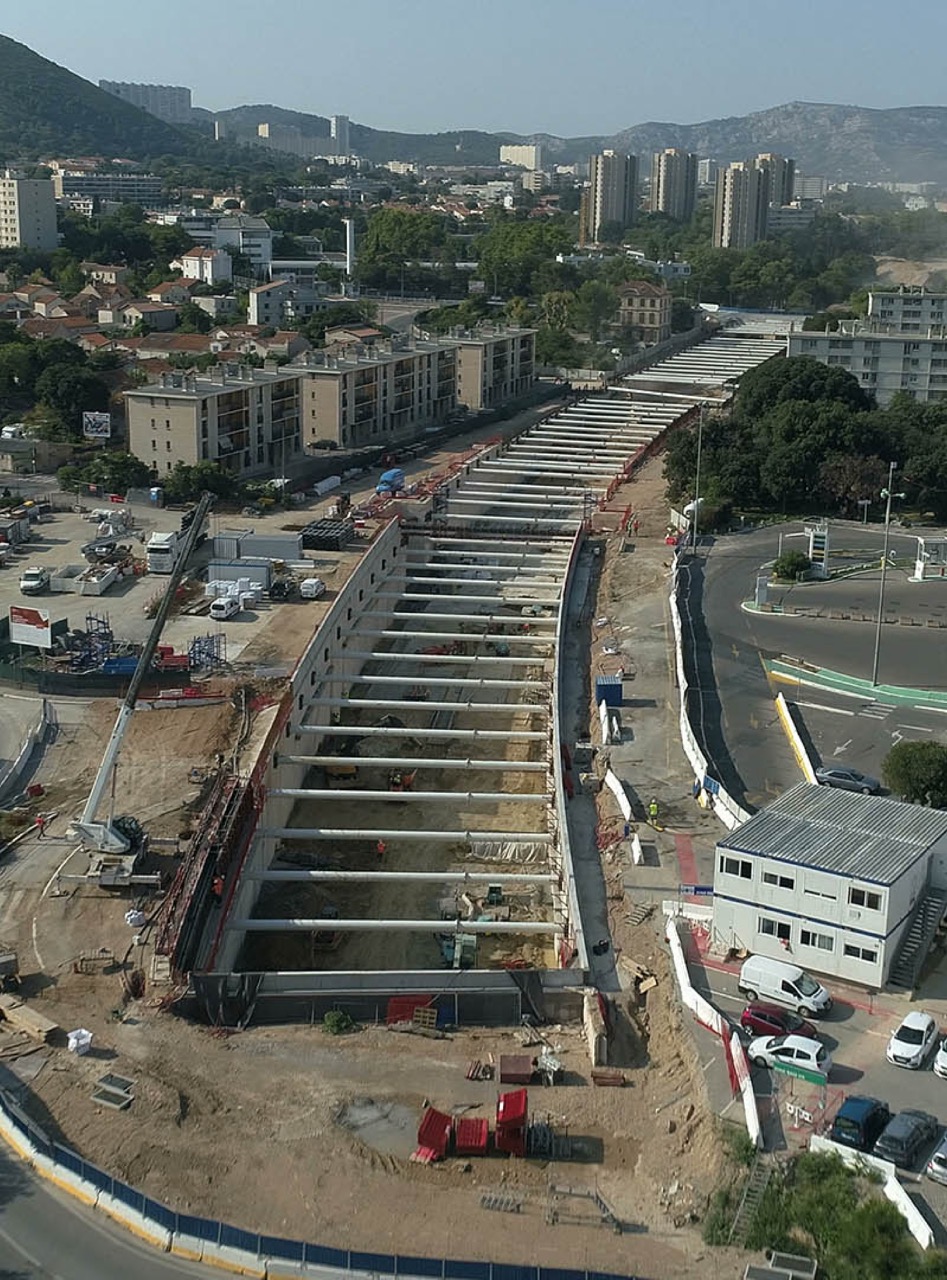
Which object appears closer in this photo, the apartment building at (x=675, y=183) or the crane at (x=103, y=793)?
the crane at (x=103, y=793)

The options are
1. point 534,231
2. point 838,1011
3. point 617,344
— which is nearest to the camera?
point 838,1011

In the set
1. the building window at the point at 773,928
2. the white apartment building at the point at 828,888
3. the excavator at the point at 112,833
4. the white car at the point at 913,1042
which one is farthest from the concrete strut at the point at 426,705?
the white car at the point at 913,1042

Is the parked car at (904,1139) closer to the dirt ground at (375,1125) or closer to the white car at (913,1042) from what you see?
the white car at (913,1042)

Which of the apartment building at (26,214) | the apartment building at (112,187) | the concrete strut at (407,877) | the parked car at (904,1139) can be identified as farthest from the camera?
the apartment building at (112,187)

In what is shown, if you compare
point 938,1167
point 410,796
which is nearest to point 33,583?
point 410,796

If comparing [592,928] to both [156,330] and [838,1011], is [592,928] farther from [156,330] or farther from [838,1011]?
[156,330]

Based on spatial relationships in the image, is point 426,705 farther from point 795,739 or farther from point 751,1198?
point 751,1198

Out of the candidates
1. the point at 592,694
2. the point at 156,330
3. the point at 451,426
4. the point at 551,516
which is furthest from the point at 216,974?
the point at 156,330
